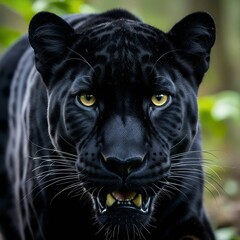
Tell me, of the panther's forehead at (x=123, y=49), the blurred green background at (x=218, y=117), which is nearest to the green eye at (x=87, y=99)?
the panther's forehead at (x=123, y=49)

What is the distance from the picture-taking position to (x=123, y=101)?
3.89 meters

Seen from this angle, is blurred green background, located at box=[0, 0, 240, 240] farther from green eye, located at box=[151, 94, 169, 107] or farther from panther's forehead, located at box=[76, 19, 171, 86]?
panther's forehead, located at box=[76, 19, 171, 86]

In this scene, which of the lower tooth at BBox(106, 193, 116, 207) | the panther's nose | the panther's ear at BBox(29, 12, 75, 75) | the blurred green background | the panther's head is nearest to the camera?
the panther's nose

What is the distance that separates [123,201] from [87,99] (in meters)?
0.48

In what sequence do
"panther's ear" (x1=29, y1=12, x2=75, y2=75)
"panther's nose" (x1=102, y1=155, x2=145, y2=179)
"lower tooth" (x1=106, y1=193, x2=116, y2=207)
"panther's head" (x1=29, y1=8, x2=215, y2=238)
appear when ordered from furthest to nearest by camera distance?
"panther's ear" (x1=29, y1=12, x2=75, y2=75)
"lower tooth" (x1=106, y1=193, x2=116, y2=207)
"panther's head" (x1=29, y1=8, x2=215, y2=238)
"panther's nose" (x1=102, y1=155, x2=145, y2=179)

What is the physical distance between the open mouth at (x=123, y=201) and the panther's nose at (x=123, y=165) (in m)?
0.14

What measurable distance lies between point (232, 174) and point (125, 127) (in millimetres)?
5347

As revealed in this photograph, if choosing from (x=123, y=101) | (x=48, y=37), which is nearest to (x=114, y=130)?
(x=123, y=101)

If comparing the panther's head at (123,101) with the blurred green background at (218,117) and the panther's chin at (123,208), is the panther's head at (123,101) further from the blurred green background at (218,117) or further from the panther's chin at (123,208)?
the blurred green background at (218,117)

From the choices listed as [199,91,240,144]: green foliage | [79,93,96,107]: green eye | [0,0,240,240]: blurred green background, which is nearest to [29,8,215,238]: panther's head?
[79,93,96,107]: green eye

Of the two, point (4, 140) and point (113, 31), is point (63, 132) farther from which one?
point (4, 140)

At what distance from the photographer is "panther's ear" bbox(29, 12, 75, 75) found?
4.21m

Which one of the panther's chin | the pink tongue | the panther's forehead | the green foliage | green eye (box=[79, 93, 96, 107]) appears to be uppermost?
the panther's forehead

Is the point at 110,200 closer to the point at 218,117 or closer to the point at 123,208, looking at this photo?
the point at 123,208
